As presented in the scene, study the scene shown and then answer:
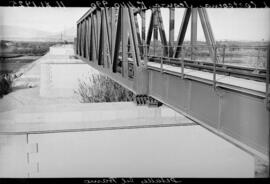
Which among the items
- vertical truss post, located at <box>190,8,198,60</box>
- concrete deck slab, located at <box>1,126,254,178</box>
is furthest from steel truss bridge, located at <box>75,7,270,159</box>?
concrete deck slab, located at <box>1,126,254,178</box>

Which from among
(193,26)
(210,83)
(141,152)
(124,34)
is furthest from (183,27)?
(141,152)

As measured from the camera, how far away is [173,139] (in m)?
21.3

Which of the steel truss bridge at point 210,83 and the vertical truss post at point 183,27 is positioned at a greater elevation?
the vertical truss post at point 183,27

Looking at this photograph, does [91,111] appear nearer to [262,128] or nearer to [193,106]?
[193,106]

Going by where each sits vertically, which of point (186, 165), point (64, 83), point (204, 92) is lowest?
point (186, 165)

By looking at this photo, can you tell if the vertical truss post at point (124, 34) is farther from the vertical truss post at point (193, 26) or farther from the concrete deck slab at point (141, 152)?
the concrete deck slab at point (141, 152)

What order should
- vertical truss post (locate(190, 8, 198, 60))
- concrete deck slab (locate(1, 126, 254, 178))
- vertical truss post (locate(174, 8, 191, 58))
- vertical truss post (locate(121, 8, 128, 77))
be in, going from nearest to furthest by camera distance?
vertical truss post (locate(190, 8, 198, 60)), vertical truss post (locate(174, 8, 191, 58)), vertical truss post (locate(121, 8, 128, 77)), concrete deck slab (locate(1, 126, 254, 178))

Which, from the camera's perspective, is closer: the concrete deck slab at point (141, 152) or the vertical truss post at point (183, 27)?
the vertical truss post at point (183, 27)

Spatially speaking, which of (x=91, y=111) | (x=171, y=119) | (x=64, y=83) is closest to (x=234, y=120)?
(x=171, y=119)

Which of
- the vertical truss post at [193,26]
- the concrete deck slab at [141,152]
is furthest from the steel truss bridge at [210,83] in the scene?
the concrete deck slab at [141,152]

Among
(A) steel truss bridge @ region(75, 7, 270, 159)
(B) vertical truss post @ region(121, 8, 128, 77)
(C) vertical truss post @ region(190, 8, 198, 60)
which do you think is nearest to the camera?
(A) steel truss bridge @ region(75, 7, 270, 159)

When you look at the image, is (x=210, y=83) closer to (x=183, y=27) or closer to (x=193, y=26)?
(x=193, y=26)

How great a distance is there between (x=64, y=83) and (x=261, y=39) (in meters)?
20.8

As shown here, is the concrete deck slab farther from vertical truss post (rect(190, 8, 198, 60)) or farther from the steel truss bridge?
vertical truss post (rect(190, 8, 198, 60))
